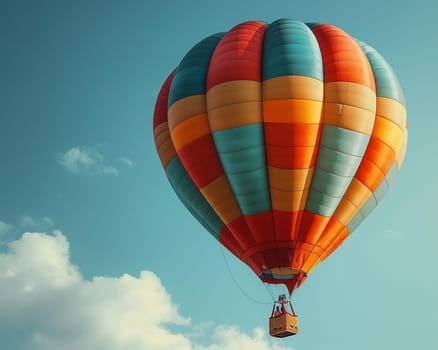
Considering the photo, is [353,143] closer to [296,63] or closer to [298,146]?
[298,146]

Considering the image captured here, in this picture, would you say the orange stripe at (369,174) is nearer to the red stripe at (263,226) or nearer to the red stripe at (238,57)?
the red stripe at (263,226)

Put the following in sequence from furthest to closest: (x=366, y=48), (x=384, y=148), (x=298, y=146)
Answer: (x=366, y=48), (x=384, y=148), (x=298, y=146)

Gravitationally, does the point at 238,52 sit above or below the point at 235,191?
above

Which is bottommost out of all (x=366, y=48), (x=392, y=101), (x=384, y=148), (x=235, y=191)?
(x=235, y=191)

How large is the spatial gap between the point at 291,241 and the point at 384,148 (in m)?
4.12

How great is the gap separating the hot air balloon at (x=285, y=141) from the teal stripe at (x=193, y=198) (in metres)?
0.07

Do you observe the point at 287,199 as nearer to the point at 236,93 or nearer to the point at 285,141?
the point at 285,141

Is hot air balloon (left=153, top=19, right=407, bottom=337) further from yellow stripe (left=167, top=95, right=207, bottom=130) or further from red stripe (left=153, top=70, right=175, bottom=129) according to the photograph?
red stripe (left=153, top=70, right=175, bottom=129)

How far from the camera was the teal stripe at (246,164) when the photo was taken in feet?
62.6

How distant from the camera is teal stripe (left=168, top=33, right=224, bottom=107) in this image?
2039 cm

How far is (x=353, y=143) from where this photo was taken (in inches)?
762

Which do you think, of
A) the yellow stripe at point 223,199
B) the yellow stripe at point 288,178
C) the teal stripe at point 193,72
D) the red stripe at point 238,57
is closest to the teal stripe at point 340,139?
the yellow stripe at point 288,178

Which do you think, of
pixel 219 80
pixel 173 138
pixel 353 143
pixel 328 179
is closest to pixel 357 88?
pixel 353 143

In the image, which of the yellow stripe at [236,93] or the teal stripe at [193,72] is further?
the teal stripe at [193,72]
